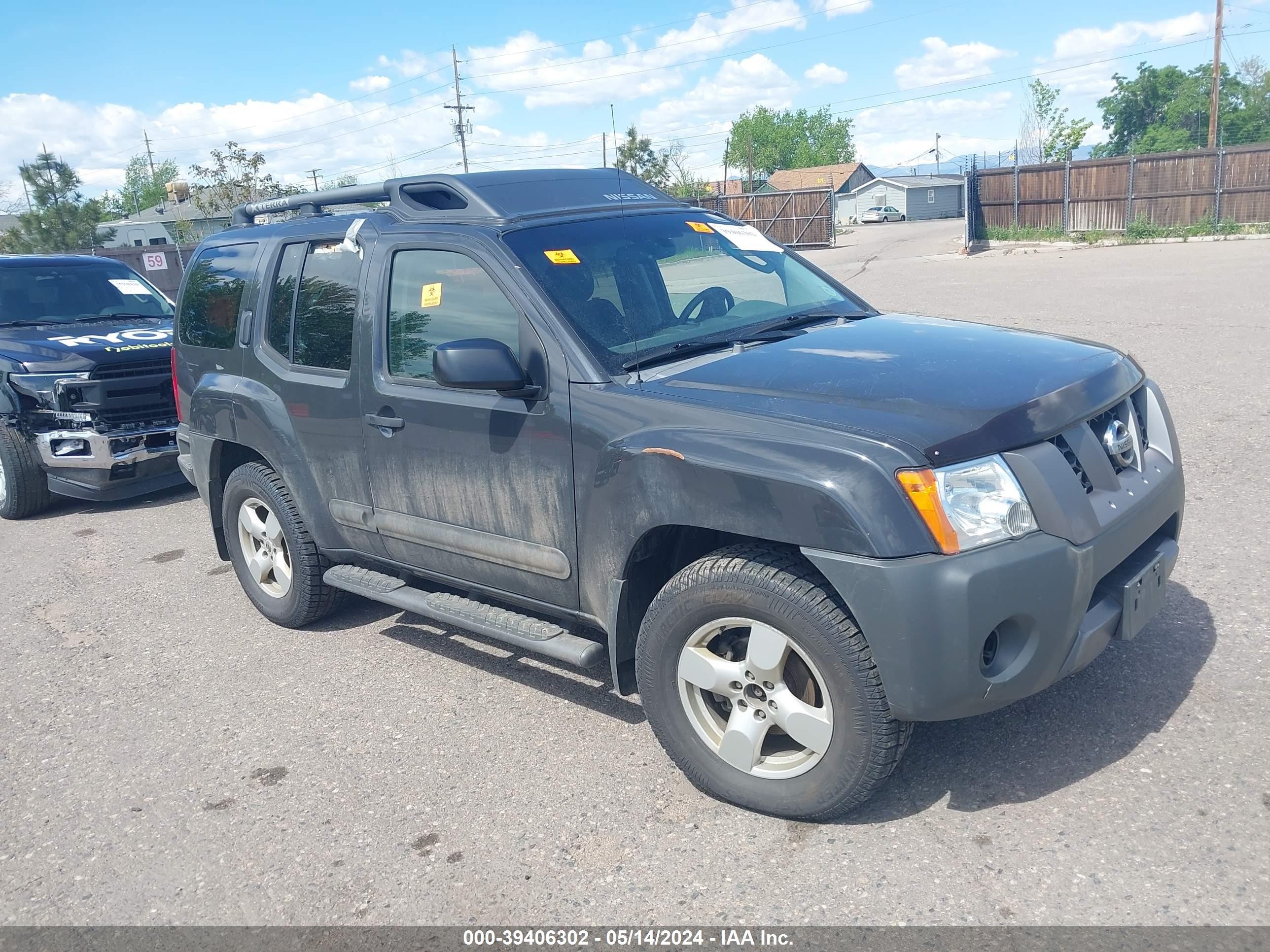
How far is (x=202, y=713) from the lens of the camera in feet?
14.5

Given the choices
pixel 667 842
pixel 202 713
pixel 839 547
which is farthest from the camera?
pixel 202 713

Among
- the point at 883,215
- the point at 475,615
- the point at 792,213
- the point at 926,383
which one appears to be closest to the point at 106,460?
the point at 475,615

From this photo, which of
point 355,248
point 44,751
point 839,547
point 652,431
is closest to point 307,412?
point 355,248

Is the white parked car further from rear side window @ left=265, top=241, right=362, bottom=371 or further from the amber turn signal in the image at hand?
the amber turn signal

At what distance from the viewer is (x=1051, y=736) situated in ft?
11.6

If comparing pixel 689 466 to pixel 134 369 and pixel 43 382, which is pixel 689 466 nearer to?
pixel 134 369

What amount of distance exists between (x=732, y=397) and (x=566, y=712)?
158cm

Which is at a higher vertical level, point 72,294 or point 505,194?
point 505,194

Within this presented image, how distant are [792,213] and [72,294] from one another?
3573 centimetres

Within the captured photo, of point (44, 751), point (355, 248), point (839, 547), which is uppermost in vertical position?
point (355, 248)

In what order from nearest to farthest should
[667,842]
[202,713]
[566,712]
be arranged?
[667,842] < [566,712] < [202,713]

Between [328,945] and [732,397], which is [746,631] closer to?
[732,397]

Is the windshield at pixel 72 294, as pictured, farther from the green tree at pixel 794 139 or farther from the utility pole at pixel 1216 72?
the green tree at pixel 794 139

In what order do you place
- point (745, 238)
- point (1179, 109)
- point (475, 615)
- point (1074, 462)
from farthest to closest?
point (1179, 109) < point (745, 238) < point (475, 615) < point (1074, 462)
